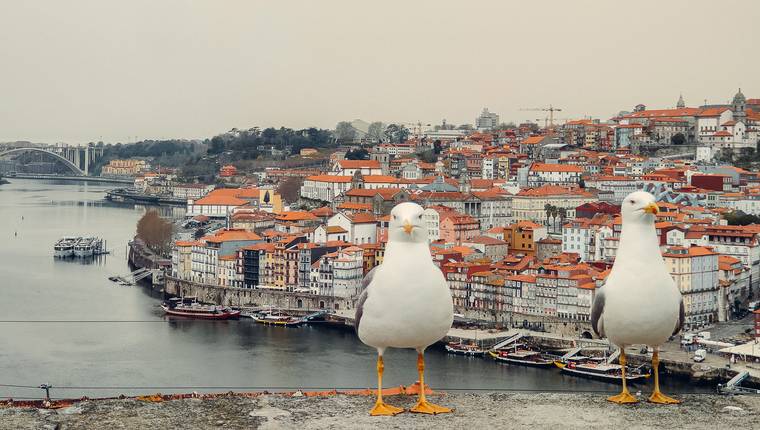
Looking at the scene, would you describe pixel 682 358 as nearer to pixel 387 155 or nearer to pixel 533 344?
pixel 533 344

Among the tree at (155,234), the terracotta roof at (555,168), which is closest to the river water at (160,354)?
the tree at (155,234)

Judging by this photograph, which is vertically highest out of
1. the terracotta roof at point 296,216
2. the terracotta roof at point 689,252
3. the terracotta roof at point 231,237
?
the terracotta roof at point 296,216

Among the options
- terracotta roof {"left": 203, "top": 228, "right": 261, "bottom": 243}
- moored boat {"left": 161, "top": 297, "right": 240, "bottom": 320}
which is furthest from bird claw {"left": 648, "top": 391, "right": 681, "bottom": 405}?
terracotta roof {"left": 203, "top": 228, "right": 261, "bottom": 243}

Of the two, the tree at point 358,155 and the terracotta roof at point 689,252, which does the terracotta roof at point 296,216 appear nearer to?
the terracotta roof at point 689,252

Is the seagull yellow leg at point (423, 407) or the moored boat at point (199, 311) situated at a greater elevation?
the seagull yellow leg at point (423, 407)

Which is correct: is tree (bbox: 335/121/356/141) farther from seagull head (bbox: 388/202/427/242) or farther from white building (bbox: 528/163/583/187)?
seagull head (bbox: 388/202/427/242)

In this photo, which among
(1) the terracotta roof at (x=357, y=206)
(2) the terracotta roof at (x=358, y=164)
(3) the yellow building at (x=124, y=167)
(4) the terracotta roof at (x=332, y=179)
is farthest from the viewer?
(3) the yellow building at (x=124, y=167)
